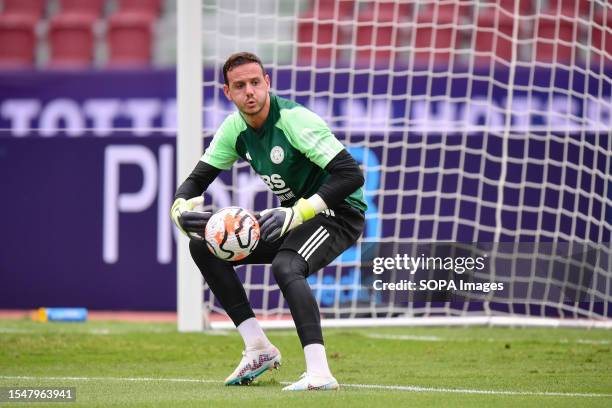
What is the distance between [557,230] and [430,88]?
2.20 metres

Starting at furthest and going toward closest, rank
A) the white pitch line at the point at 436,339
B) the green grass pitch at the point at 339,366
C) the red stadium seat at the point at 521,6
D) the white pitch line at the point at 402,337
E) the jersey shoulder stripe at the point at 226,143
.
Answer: the red stadium seat at the point at 521,6
the white pitch line at the point at 402,337
the white pitch line at the point at 436,339
the jersey shoulder stripe at the point at 226,143
the green grass pitch at the point at 339,366

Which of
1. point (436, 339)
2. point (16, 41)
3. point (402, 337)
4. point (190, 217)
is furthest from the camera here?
point (16, 41)

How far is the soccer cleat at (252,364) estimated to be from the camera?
5.98m

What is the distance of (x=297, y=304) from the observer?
559 centimetres

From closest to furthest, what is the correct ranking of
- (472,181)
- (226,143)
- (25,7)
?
(226,143), (472,181), (25,7)

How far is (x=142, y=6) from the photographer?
16484 millimetres

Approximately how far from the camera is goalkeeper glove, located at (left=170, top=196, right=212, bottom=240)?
5.75 meters

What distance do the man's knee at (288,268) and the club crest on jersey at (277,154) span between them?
47 centimetres

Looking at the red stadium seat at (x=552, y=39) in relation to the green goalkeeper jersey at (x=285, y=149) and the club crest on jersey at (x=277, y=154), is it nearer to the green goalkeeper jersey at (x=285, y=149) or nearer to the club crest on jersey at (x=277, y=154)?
the green goalkeeper jersey at (x=285, y=149)

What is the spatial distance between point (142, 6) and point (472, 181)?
24.5 feet

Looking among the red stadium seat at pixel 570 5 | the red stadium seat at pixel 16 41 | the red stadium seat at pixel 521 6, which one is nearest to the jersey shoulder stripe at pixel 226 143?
the red stadium seat at pixel 570 5

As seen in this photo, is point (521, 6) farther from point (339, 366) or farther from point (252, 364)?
point (252, 364)

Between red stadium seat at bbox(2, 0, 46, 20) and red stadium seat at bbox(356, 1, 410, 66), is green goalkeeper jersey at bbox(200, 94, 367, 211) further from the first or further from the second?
red stadium seat at bbox(2, 0, 46, 20)

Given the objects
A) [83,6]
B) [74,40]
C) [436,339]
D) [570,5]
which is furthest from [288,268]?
[83,6]
